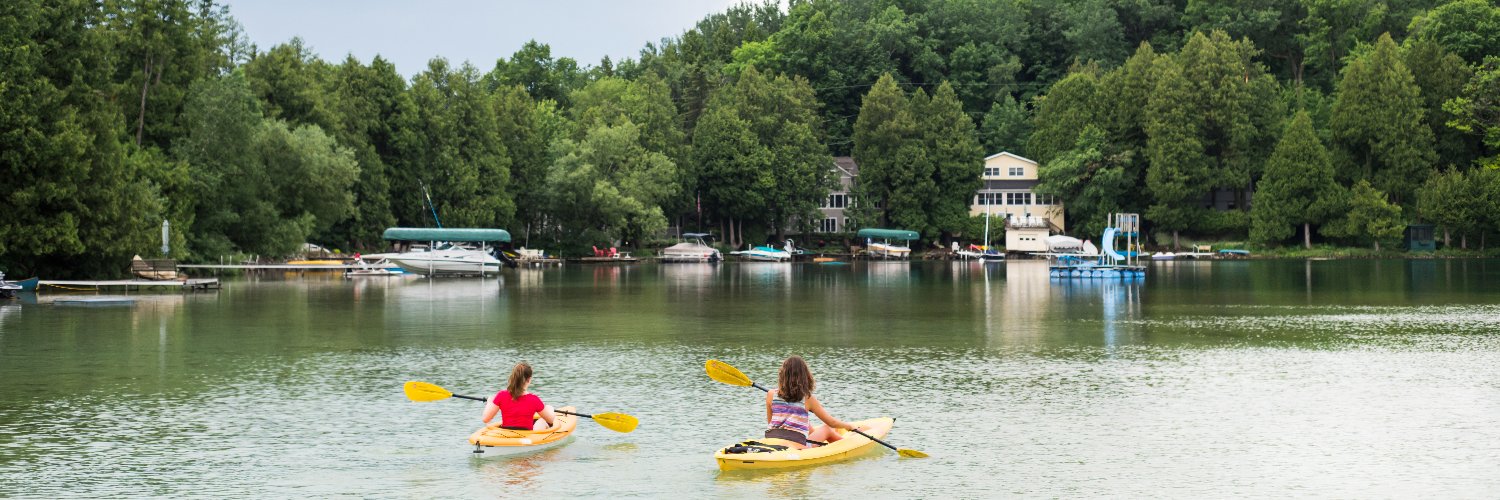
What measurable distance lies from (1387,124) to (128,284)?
10351 centimetres

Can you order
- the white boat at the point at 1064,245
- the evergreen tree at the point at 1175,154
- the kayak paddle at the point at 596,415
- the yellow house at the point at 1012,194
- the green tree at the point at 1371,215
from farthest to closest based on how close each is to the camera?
the yellow house at the point at 1012,194, the evergreen tree at the point at 1175,154, the white boat at the point at 1064,245, the green tree at the point at 1371,215, the kayak paddle at the point at 596,415

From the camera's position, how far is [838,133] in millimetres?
168750

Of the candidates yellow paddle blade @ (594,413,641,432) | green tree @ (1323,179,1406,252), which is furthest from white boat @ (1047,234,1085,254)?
yellow paddle blade @ (594,413,641,432)

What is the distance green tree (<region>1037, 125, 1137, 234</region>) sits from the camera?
134625mm

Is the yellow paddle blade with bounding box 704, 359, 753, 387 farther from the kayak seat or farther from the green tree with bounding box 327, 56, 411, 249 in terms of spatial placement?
the green tree with bounding box 327, 56, 411, 249

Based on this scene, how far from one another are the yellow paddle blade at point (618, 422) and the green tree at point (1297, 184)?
11425 cm

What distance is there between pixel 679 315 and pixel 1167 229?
95.8 meters

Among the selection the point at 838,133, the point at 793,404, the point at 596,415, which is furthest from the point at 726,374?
the point at 838,133

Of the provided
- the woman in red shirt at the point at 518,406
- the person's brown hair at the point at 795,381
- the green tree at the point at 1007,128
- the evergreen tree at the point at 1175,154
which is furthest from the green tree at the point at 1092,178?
the person's brown hair at the point at 795,381

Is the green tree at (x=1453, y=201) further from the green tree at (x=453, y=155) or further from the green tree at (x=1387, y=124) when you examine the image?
the green tree at (x=453, y=155)

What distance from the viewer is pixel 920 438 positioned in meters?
22.6

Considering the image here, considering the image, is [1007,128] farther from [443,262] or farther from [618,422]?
[618,422]

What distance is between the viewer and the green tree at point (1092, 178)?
13462cm

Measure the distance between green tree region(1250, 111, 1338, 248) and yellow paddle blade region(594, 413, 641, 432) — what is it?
375 ft
